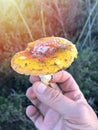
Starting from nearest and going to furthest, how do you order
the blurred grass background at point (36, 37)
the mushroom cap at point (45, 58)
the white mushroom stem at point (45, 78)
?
the mushroom cap at point (45, 58)
the white mushroom stem at point (45, 78)
the blurred grass background at point (36, 37)

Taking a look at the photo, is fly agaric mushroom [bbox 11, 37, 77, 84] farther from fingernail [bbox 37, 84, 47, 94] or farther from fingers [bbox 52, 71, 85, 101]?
fingers [bbox 52, 71, 85, 101]

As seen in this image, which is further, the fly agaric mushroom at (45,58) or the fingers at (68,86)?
the fingers at (68,86)

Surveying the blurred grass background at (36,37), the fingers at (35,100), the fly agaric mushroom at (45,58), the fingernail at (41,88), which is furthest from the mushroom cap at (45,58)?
the blurred grass background at (36,37)

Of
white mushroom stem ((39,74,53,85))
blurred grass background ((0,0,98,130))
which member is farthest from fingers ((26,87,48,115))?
blurred grass background ((0,0,98,130))

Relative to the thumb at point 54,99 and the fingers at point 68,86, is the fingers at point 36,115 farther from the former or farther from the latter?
the thumb at point 54,99

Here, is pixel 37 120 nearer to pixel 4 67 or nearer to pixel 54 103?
pixel 54 103

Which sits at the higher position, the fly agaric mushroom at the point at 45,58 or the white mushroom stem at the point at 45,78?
the fly agaric mushroom at the point at 45,58

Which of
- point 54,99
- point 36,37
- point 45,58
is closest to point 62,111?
point 54,99
